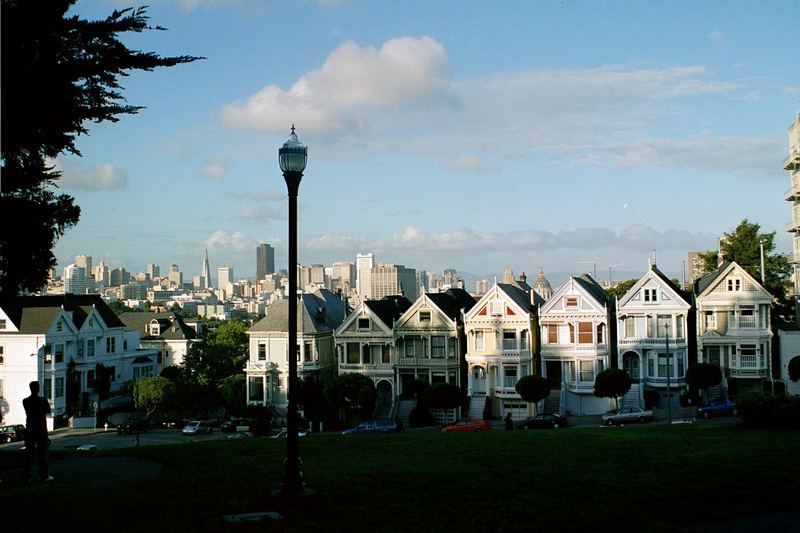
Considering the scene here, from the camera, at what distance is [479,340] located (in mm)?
60125

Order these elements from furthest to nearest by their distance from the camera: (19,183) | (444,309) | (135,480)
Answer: (444,309) → (135,480) → (19,183)

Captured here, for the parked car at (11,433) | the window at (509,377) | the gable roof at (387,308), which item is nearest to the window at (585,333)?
the window at (509,377)

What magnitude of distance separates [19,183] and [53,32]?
131 inches

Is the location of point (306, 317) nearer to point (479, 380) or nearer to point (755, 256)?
point (479, 380)

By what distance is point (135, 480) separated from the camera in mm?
19547

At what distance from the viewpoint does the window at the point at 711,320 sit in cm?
5616

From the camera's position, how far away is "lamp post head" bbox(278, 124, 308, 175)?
1742cm

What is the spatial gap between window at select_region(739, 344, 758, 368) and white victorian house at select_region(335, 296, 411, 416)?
24.1 metres

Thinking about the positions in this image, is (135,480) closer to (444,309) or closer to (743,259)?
(444,309)

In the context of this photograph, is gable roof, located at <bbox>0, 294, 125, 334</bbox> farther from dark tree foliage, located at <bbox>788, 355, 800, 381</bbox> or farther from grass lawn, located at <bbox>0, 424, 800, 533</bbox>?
dark tree foliage, located at <bbox>788, 355, 800, 381</bbox>

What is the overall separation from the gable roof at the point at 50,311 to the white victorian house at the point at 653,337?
4364cm

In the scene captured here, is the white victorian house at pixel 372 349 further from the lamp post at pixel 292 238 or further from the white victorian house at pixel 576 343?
the lamp post at pixel 292 238

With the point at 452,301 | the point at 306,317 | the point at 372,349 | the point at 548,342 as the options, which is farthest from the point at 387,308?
the point at 548,342

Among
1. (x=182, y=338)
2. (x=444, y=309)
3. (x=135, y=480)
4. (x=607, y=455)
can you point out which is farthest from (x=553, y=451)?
(x=182, y=338)
